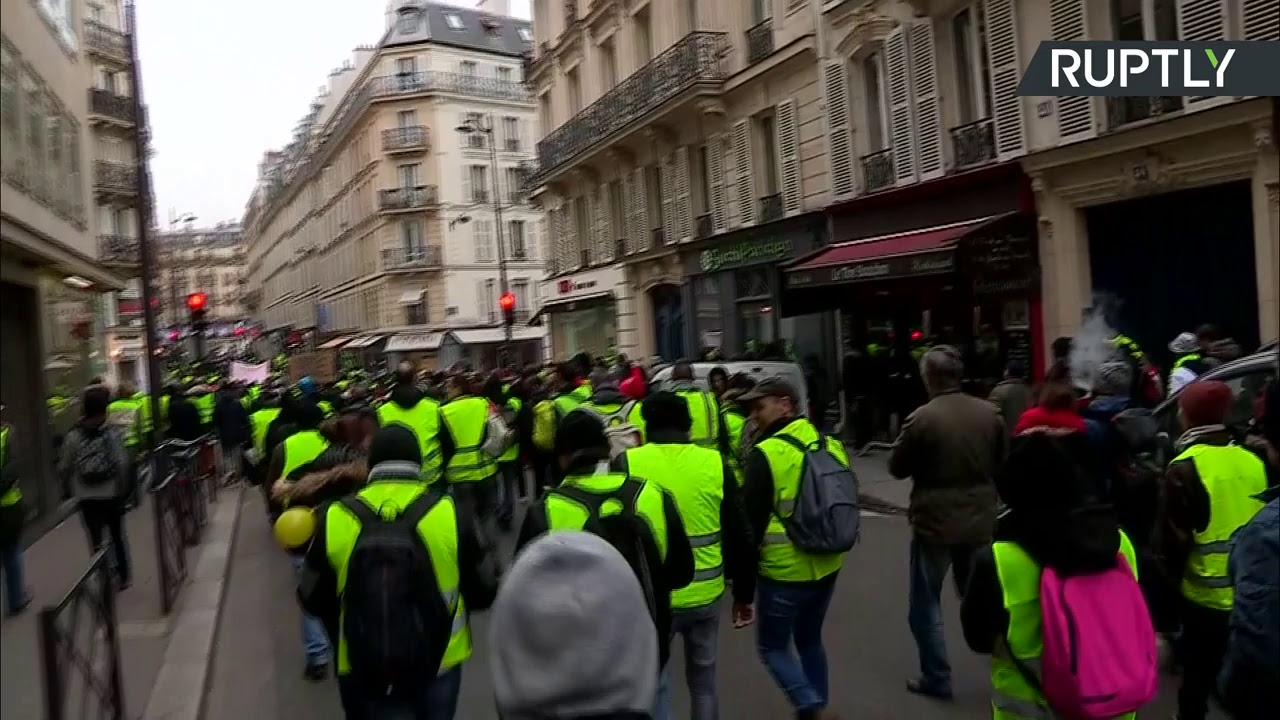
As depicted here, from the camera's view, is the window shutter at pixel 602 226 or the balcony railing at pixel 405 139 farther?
the balcony railing at pixel 405 139

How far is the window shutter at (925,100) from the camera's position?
1653 centimetres

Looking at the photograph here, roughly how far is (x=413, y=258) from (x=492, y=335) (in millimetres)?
5497

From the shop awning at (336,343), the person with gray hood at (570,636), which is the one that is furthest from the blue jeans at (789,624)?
the shop awning at (336,343)

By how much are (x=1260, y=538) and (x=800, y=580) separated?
2305 mm

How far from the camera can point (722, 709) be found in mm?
6051

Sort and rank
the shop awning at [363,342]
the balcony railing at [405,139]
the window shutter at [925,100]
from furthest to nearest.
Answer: the shop awning at [363,342] < the balcony railing at [405,139] < the window shutter at [925,100]

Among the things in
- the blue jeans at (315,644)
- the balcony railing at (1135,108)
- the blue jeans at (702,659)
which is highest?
the balcony railing at (1135,108)

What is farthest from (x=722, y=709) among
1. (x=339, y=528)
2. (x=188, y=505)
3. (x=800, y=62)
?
(x=800, y=62)

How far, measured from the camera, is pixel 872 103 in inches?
732

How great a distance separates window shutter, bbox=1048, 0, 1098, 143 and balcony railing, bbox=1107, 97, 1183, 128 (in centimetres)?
23

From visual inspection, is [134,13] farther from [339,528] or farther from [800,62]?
[339,528]

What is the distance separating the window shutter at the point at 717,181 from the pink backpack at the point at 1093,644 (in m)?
20.4

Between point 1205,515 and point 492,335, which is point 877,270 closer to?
point 1205,515

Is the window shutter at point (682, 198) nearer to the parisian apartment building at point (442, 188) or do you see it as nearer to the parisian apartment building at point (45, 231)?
the parisian apartment building at point (45, 231)
